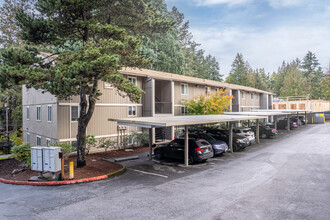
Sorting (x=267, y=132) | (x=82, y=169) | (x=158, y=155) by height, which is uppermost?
(x=267, y=132)

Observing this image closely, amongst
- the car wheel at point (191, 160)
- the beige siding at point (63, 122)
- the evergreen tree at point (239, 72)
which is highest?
the evergreen tree at point (239, 72)

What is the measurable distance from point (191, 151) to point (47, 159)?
7.57 metres

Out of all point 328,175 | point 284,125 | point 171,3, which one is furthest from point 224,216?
point 171,3

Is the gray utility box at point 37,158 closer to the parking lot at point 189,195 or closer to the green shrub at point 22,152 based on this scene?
the parking lot at point 189,195

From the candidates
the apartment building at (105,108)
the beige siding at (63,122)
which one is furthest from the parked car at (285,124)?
the beige siding at (63,122)

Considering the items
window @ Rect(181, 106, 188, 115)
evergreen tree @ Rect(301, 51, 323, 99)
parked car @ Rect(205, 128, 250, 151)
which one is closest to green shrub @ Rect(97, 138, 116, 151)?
parked car @ Rect(205, 128, 250, 151)

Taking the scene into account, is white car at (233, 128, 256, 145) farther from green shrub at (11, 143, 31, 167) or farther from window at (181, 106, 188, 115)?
green shrub at (11, 143, 31, 167)

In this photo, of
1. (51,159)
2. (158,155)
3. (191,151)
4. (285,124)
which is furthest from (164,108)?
(285,124)

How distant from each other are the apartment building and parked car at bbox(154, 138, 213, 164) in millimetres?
5230

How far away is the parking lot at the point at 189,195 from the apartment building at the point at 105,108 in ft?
18.0

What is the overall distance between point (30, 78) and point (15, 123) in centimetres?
2463

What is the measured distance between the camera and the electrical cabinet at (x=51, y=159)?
997 cm

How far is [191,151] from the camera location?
13.0 metres

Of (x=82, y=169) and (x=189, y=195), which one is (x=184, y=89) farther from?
(x=189, y=195)
